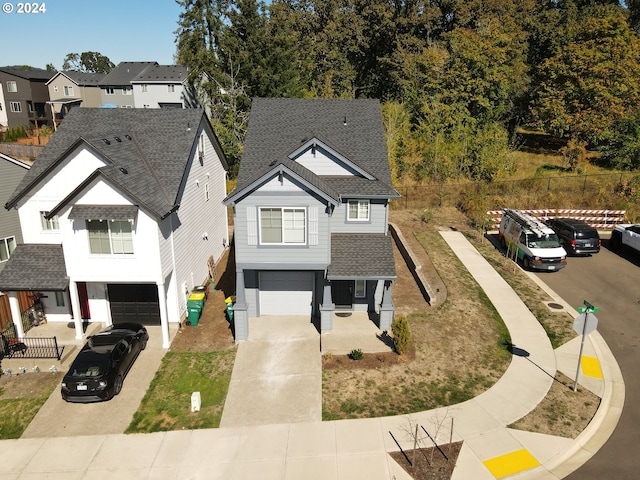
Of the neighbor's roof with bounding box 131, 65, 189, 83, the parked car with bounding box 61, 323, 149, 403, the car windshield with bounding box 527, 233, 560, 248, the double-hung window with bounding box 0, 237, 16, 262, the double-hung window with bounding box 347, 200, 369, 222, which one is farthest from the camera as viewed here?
the neighbor's roof with bounding box 131, 65, 189, 83

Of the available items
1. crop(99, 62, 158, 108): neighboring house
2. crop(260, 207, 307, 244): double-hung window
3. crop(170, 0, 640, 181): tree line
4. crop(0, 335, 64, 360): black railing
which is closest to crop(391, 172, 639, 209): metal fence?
crop(170, 0, 640, 181): tree line

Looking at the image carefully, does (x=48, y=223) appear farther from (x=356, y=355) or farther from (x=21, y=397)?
(x=356, y=355)

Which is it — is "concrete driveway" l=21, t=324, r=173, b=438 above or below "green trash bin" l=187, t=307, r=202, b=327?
below

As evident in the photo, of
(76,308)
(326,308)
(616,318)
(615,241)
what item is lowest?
(616,318)

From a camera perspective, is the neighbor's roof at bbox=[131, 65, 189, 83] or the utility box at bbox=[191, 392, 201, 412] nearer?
the utility box at bbox=[191, 392, 201, 412]

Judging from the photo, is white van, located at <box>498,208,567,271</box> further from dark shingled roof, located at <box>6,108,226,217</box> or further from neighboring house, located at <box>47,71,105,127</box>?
neighboring house, located at <box>47,71,105,127</box>

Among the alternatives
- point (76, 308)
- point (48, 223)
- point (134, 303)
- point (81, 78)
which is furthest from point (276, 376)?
point (81, 78)
